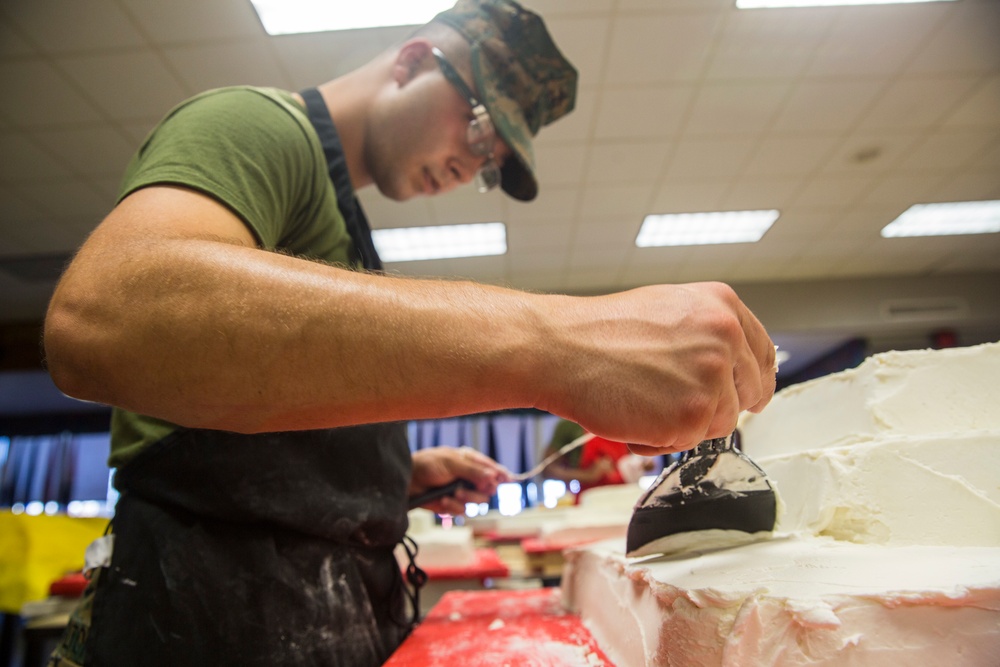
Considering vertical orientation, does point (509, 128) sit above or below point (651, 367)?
above

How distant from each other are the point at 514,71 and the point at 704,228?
4667mm

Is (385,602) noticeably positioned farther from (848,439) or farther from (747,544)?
(848,439)

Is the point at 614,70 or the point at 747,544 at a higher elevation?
the point at 614,70

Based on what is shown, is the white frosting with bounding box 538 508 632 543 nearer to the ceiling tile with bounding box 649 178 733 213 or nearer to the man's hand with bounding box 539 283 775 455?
the man's hand with bounding box 539 283 775 455

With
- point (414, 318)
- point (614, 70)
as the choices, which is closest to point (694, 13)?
point (614, 70)

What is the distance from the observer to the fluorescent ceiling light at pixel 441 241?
5520 mm

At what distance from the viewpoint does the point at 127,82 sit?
11.3ft

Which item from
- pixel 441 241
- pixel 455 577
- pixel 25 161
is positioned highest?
pixel 25 161

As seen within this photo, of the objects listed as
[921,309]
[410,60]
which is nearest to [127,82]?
[410,60]

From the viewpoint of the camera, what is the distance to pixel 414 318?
0.54 metres

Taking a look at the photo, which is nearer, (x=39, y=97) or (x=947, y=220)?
(x=39, y=97)

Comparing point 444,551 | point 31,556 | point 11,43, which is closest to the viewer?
point 444,551

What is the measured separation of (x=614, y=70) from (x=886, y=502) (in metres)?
3.32

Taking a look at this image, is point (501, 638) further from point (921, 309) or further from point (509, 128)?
point (921, 309)
